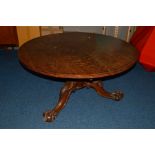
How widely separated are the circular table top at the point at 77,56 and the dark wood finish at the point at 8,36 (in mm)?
1426

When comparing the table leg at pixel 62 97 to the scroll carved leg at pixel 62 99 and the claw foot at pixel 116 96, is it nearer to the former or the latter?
the scroll carved leg at pixel 62 99

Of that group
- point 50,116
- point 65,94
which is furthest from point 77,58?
point 50,116

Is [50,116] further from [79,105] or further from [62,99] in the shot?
[79,105]

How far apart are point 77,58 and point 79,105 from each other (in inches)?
24.6

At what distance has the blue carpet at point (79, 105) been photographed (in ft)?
5.36

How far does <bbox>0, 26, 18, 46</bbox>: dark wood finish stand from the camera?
2.91 metres

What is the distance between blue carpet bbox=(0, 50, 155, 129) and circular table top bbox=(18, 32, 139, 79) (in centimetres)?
58

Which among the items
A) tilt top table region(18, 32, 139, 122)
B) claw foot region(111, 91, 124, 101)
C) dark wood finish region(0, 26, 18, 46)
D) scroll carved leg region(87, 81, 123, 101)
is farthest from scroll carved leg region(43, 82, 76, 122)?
dark wood finish region(0, 26, 18, 46)

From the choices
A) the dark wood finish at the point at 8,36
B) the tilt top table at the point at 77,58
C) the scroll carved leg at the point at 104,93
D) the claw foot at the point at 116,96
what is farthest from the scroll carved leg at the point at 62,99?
the dark wood finish at the point at 8,36

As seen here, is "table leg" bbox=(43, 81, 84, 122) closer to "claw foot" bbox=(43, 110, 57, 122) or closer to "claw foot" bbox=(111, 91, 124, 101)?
"claw foot" bbox=(43, 110, 57, 122)

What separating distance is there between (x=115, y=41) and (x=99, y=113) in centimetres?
66

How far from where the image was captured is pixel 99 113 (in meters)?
1.73

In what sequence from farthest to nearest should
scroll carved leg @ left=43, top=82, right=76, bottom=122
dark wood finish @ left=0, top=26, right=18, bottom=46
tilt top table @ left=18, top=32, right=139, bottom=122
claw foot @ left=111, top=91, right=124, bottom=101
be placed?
dark wood finish @ left=0, top=26, right=18, bottom=46
claw foot @ left=111, top=91, right=124, bottom=101
scroll carved leg @ left=43, top=82, right=76, bottom=122
tilt top table @ left=18, top=32, right=139, bottom=122
